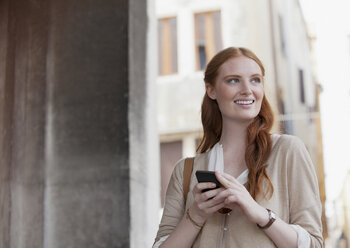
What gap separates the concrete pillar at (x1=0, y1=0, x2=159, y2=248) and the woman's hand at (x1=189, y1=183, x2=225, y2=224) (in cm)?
186

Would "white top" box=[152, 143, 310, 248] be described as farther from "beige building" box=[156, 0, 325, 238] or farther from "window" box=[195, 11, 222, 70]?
"window" box=[195, 11, 222, 70]

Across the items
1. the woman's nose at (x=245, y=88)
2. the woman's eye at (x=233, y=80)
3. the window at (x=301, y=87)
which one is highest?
the window at (x=301, y=87)

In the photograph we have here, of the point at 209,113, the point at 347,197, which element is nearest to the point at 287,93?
the point at 209,113

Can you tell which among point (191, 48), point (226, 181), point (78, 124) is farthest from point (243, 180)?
point (191, 48)

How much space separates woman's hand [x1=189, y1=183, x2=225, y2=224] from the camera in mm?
2668

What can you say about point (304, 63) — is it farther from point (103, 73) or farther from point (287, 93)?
point (103, 73)

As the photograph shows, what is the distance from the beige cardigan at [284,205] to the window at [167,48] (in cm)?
1592

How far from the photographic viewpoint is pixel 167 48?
1880 cm

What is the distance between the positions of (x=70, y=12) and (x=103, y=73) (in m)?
0.61

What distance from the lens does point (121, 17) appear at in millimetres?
4961

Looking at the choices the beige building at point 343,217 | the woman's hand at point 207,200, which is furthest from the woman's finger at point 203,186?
the beige building at point 343,217

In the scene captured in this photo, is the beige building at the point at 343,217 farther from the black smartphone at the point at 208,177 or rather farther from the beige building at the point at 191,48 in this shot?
the black smartphone at the point at 208,177

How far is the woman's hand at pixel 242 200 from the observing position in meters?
2.60

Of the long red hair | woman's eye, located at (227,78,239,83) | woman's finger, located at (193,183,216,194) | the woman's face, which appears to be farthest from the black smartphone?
woman's eye, located at (227,78,239,83)
